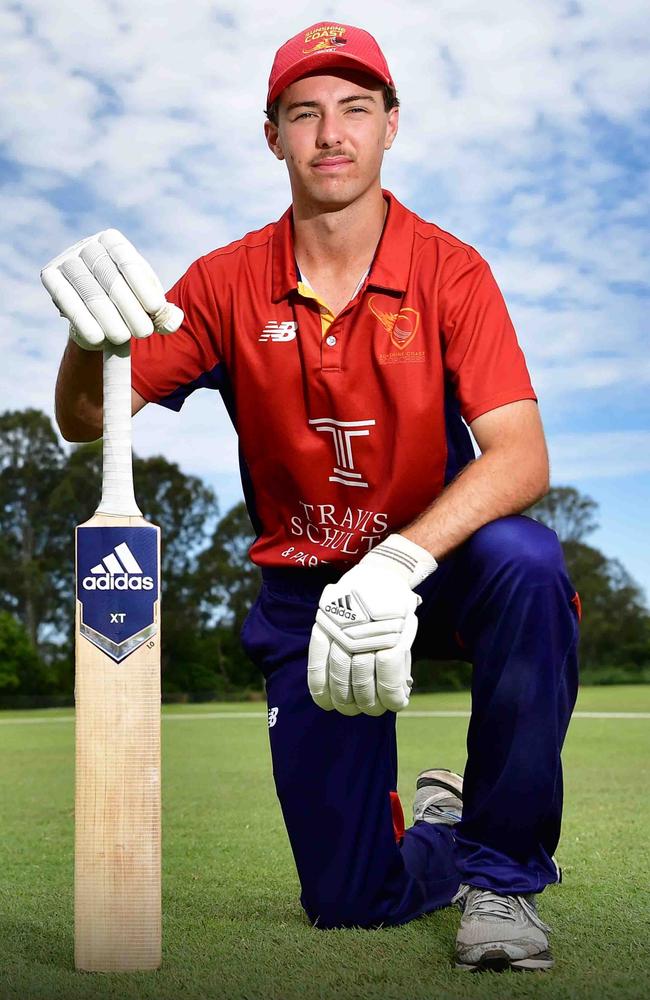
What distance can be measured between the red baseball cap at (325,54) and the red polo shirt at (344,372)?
36cm

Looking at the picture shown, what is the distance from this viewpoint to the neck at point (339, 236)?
2.89 metres

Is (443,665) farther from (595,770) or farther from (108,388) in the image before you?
(108,388)

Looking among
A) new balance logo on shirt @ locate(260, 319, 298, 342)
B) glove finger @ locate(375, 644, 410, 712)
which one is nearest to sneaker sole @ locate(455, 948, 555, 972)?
glove finger @ locate(375, 644, 410, 712)

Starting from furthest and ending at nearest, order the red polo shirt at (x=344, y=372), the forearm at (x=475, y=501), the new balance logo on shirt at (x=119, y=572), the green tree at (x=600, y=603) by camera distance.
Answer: the green tree at (x=600, y=603) < the red polo shirt at (x=344, y=372) < the forearm at (x=475, y=501) < the new balance logo on shirt at (x=119, y=572)

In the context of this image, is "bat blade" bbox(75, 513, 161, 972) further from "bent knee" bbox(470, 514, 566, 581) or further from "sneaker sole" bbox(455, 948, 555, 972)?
"bent knee" bbox(470, 514, 566, 581)

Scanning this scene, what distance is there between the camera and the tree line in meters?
32.9

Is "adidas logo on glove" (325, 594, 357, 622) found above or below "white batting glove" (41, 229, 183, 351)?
below

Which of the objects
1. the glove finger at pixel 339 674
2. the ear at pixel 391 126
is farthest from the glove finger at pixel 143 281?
the ear at pixel 391 126

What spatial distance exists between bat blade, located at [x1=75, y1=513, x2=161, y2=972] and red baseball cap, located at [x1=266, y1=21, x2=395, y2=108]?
1.35 metres

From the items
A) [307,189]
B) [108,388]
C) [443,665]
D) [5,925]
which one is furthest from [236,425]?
[443,665]

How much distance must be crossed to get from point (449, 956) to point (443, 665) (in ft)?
102

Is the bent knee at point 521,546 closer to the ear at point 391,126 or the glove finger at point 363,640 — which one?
the glove finger at point 363,640

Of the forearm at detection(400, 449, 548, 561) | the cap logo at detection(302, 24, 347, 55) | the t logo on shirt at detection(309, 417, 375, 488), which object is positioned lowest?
the forearm at detection(400, 449, 548, 561)

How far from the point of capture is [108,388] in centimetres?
219
